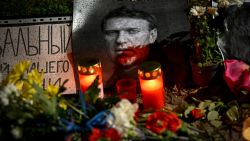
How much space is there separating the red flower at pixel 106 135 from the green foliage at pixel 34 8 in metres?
0.81

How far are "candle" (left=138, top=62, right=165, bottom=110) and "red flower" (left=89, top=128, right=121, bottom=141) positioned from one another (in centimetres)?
56

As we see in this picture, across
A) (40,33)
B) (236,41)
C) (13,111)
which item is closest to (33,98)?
(13,111)

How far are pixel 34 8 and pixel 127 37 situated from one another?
0.40 metres

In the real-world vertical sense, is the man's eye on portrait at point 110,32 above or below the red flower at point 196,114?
above

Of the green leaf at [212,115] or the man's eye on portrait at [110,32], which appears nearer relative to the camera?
the green leaf at [212,115]

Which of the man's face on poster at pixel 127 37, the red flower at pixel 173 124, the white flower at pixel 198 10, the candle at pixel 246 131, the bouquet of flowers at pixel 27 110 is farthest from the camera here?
the man's face on poster at pixel 127 37

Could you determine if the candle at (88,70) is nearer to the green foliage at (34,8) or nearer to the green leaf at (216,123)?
the green foliage at (34,8)

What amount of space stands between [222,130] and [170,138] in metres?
0.42

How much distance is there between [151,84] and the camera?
1.57 metres

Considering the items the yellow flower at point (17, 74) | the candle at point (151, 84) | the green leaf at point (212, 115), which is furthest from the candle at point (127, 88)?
the yellow flower at point (17, 74)

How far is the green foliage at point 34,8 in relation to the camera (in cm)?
168

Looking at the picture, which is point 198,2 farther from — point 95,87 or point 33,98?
point 33,98

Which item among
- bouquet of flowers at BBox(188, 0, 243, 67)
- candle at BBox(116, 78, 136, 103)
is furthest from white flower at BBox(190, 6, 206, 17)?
candle at BBox(116, 78, 136, 103)

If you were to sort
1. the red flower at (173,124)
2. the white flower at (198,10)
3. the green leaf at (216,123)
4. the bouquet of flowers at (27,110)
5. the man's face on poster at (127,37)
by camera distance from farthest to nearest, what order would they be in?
1. the man's face on poster at (127,37)
2. the white flower at (198,10)
3. the green leaf at (216,123)
4. the red flower at (173,124)
5. the bouquet of flowers at (27,110)
